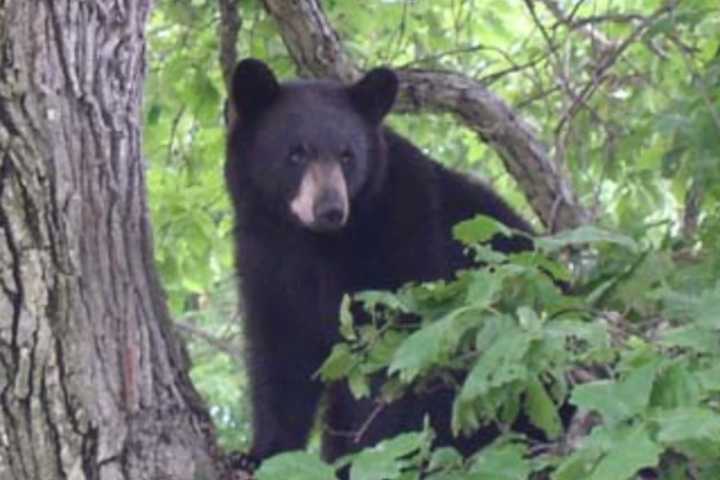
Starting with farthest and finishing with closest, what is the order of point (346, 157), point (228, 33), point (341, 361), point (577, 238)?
point (228, 33), point (346, 157), point (341, 361), point (577, 238)

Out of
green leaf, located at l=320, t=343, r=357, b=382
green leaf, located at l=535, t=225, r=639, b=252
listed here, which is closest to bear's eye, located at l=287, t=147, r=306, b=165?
green leaf, located at l=320, t=343, r=357, b=382

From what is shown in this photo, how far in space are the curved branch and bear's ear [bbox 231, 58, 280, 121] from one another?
222mm

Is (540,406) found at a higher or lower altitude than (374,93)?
lower

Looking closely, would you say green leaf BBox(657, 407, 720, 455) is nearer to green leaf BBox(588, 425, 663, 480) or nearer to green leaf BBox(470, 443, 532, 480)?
green leaf BBox(588, 425, 663, 480)

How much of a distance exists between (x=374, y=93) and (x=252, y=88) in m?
0.39

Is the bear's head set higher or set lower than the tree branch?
lower

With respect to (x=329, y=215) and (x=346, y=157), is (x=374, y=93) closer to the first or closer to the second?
(x=346, y=157)

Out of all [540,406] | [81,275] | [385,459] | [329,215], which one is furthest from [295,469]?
[329,215]

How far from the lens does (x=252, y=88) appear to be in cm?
538

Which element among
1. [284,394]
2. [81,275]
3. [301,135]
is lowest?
[284,394]

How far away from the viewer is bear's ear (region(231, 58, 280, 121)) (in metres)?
5.25

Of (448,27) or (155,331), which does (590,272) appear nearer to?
(155,331)

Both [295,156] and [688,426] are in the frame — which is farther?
[295,156]

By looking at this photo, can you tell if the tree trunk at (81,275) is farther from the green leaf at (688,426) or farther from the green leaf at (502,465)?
the green leaf at (688,426)
